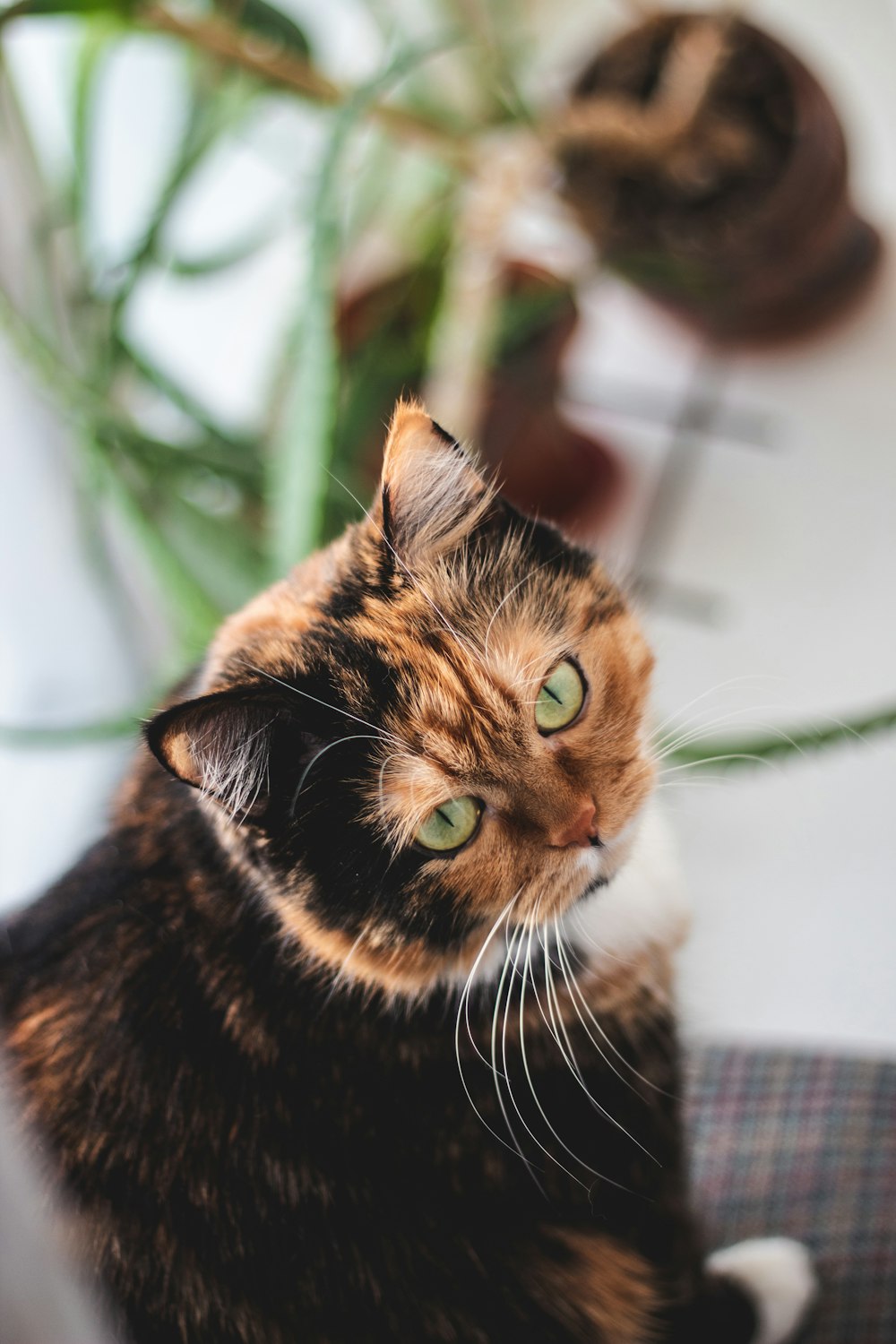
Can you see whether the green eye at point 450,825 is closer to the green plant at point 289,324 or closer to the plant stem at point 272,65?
the green plant at point 289,324

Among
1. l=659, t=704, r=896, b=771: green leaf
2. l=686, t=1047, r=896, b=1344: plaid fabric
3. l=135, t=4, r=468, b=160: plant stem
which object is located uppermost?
l=135, t=4, r=468, b=160: plant stem

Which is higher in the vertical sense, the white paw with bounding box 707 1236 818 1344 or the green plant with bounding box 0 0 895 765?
the green plant with bounding box 0 0 895 765

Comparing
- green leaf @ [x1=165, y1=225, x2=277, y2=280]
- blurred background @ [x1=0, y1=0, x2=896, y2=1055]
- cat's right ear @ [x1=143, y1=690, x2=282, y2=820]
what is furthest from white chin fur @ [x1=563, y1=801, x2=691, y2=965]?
green leaf @ [x1=165, y1=225, x2=277, y2=280]

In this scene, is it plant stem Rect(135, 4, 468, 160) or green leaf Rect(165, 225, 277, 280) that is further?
green leaf Rect(165, 225, 277, 280)

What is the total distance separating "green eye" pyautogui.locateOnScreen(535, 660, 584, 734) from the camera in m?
0.70

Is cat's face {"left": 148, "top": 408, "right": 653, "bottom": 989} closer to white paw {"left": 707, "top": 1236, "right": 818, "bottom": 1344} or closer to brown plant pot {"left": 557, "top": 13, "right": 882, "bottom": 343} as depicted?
white paw {"left": 707, "top": 1236, "right": 818, "bottom": 1344}

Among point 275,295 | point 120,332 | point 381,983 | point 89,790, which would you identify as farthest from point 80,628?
point 381,983

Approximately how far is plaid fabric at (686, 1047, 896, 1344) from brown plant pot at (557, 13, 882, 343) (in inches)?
40.8

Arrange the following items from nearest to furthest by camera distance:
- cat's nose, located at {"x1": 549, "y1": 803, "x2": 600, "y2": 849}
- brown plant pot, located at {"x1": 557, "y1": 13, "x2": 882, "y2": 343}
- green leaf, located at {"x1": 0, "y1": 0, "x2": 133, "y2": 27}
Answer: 1. cat's nose, located at {"x1": 549, "y1": 803, "x2": 600, "y2": 849}
2. green leaf, located at {"x1": 0, "y1": 0, "x2": 133, "y2": 27}
3. brown plant pot, located at {"x1": 557, "y1": 13, "x2": 882, "y2": 343}

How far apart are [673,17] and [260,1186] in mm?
1565

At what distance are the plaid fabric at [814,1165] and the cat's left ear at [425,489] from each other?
0.52 m

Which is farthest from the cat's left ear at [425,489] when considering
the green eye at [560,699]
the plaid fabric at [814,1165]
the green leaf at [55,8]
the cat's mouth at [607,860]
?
the green leaf at [55,8]

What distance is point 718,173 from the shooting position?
1.46m

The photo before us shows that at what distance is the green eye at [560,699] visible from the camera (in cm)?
70
